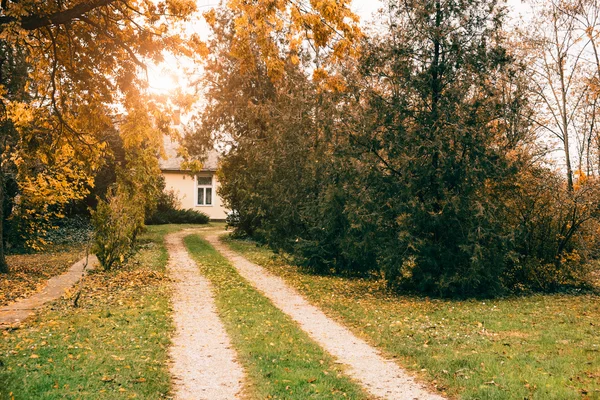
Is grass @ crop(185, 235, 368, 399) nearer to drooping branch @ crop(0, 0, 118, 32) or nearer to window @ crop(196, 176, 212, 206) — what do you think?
drooping branch @ crop(0, 0, 118, 32)

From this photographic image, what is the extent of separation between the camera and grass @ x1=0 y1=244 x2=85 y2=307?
1329 centimetres

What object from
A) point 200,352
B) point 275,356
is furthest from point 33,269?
point 275,356

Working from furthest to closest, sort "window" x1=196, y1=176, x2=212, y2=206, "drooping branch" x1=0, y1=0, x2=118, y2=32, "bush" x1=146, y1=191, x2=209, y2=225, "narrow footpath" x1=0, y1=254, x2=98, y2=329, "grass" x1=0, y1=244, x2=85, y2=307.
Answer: "window" x1=196, y1=176, x2=212, y2=206
"bush" x1=146, y1=191, x2=209, y2=225
"grass" x1=0, y1=244, x2=85, y2=307
"narrow footpath" x1=0, y1=254, x2=98, y2=329
"drooping branch" x1=0, y1=0, x2=118, y2=32

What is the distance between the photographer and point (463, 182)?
1298 cm

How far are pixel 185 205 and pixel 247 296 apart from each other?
110 feet

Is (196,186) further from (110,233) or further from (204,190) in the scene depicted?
(110,233)

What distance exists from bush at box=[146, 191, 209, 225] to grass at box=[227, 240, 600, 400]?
26532mm

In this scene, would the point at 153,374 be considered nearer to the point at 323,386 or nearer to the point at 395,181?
the point at 323,386

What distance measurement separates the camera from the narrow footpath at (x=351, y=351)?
21.0 ft

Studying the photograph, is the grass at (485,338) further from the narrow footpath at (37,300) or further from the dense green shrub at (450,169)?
the narrow footpath at (37,300)

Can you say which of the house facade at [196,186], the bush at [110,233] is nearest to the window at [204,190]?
the house facade at [196,186]

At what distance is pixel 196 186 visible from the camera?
4578 cm

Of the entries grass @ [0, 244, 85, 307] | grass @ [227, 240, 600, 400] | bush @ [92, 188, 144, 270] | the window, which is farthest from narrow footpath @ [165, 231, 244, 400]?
the window

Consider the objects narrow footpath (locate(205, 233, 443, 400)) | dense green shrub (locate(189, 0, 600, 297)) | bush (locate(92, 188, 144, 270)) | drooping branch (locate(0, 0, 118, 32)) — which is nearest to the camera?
narrow footpath (locate(205, 233, 443, 400))
